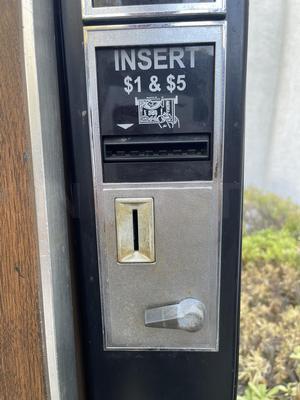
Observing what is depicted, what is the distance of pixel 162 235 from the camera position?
96 centimetres

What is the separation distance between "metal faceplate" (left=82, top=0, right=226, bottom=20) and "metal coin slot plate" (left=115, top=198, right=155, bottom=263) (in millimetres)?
385

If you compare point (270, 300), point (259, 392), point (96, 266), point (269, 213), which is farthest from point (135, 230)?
point (269, 213)

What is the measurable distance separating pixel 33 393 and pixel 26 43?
0.70 m

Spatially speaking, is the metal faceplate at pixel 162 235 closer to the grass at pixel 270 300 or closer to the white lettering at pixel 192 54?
the white lettering at pixel 192 54

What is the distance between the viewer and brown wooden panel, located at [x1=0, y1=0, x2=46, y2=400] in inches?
30.0

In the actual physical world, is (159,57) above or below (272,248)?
above

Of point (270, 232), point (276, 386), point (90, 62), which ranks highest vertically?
point (90, 62)

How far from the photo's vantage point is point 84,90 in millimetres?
906

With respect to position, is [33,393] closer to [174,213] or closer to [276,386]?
[174,213]

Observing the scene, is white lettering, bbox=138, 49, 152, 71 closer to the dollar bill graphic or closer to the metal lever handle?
the dollar bill graphic

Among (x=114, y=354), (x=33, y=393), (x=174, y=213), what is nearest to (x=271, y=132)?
(x=174, y=213)

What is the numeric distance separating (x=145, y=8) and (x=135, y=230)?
1.53 ft

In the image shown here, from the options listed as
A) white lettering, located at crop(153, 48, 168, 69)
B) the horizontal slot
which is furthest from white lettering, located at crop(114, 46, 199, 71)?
the horizontal slot

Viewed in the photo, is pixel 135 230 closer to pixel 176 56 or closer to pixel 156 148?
pixel 156 148
